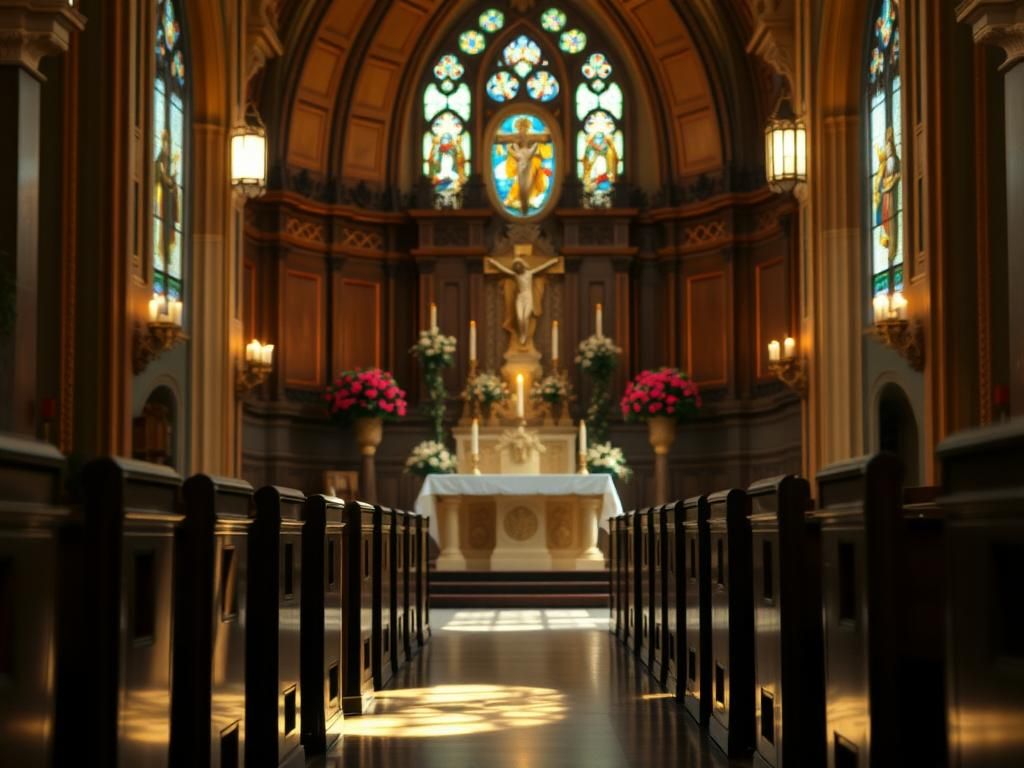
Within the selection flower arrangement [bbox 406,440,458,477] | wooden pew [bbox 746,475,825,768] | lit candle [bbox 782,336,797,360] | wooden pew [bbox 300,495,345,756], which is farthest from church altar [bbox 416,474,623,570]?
wooden pew [bbox 746,475,825,768]

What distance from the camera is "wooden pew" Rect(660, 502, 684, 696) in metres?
7.76

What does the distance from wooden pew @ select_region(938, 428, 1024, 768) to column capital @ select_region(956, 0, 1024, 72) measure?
22.0 feet

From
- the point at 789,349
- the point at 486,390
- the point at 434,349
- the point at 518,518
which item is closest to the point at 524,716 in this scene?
the point at 518,518

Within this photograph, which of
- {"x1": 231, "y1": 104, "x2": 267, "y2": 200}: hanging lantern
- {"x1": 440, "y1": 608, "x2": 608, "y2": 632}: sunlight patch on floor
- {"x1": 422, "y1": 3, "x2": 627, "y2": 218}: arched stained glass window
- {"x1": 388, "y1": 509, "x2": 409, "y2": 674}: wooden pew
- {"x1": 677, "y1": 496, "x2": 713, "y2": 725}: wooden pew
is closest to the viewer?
{"x1": 677, "y1": 496, "x2": 713, "y2": 725}: wooden pew

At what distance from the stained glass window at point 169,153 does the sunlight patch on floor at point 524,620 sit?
446 centimetres

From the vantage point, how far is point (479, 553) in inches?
667

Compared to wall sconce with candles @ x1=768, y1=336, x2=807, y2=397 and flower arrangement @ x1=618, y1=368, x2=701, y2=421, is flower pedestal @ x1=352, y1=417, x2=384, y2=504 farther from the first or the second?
wall sconce with candles @ x1=768, y1=336, x2=807, y2=397

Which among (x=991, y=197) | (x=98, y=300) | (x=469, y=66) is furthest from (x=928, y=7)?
(x=469, y=66)

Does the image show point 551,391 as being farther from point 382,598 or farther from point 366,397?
point 382,598

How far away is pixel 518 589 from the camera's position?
16.1 m

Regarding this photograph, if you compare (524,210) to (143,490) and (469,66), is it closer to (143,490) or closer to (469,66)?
(469,66)

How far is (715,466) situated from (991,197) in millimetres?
9423

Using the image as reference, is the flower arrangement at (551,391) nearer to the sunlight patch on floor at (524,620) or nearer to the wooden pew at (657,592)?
the sunlight patch on floor at (524,620)

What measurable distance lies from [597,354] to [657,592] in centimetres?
1074
